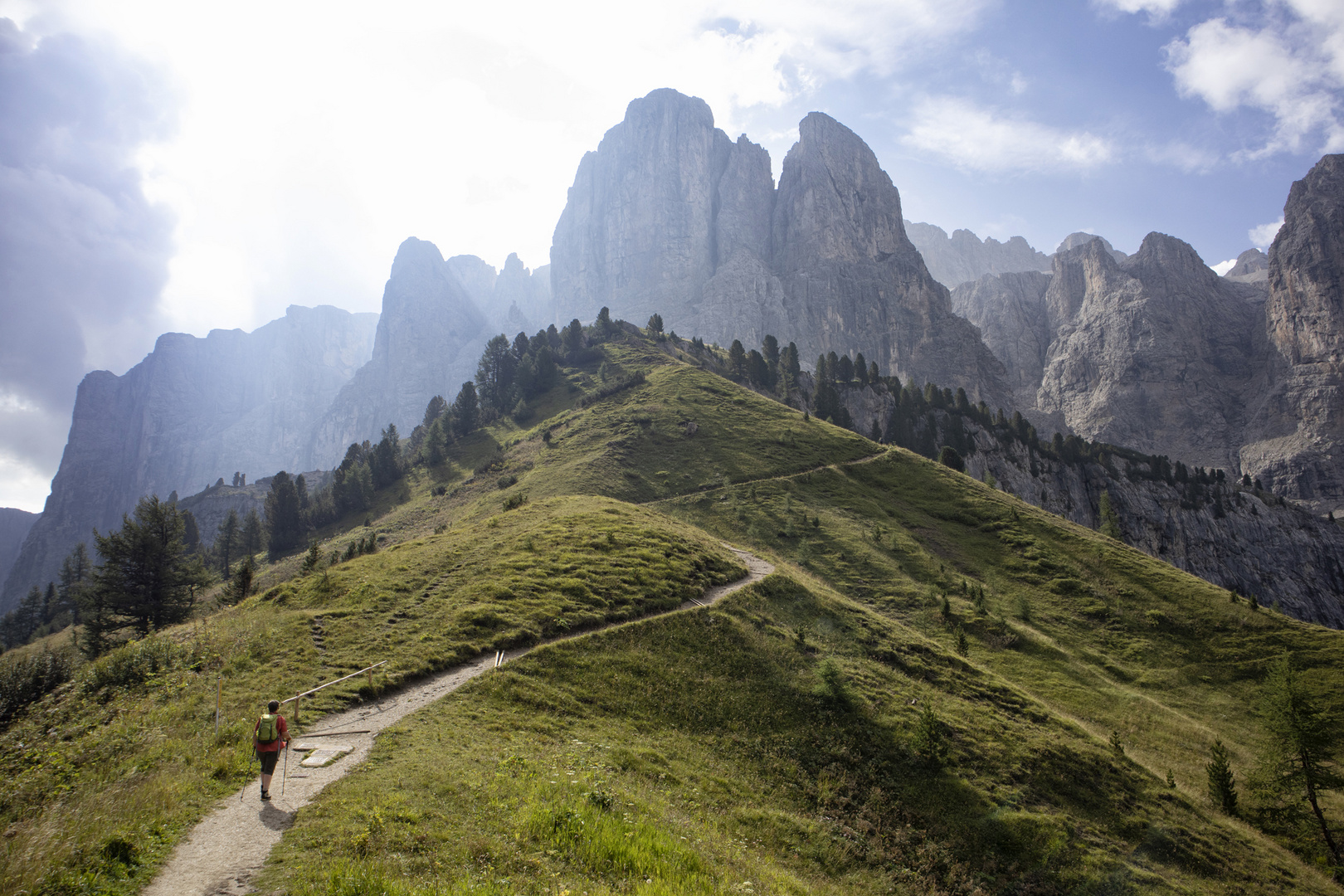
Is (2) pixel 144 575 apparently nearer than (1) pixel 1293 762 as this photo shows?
No

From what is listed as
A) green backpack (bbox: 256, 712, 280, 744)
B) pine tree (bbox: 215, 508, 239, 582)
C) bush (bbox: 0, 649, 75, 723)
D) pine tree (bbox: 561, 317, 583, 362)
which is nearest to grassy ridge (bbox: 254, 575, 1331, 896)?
green backpack (bbox: 256, 712, 280, 744)

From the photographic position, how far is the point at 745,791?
19.5 m

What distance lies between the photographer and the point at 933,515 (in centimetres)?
7238

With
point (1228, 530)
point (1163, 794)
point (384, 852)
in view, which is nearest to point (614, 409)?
point (1163, 794)

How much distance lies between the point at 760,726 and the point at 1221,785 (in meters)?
25.8

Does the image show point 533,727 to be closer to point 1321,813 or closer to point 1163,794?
point 1163,794

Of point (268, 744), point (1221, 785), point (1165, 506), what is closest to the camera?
point (268, 744)

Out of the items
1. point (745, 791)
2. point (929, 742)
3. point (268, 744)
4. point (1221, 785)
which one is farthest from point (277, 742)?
point (1221, 785)

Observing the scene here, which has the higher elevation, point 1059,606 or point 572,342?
point 572,342

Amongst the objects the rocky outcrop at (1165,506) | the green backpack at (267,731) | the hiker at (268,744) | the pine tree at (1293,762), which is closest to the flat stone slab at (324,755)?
the hiker at (268,744)

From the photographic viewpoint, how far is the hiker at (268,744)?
13914mm

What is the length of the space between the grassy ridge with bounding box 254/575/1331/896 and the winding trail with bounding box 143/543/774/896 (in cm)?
67

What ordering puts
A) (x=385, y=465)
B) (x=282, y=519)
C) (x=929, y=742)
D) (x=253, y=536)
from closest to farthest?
(x=929, y=742) < (x=282, y=519) < (x=253, y=536) < (x=385, y=465)

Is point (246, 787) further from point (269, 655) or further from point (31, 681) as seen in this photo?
point (31, 681)
